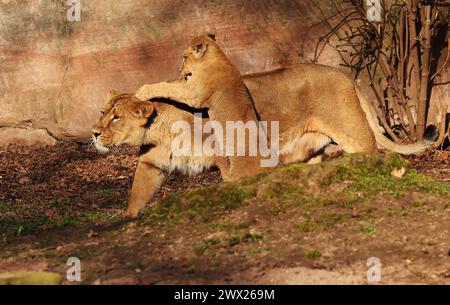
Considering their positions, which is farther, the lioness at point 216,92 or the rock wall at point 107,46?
the rock wall at point 107,46

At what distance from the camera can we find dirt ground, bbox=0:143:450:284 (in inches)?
208

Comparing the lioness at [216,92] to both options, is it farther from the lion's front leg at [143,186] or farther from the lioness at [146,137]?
the lion's front leg at [143,186]

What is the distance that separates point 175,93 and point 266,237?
2.33 m

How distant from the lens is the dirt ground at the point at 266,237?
529cm

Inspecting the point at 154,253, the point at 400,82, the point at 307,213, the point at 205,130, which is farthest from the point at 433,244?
the point at 400,82

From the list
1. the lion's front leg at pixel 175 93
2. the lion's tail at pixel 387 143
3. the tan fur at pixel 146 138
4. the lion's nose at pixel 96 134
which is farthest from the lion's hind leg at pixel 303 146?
the lion's nose at pixel 96 134

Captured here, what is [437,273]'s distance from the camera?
5.21m

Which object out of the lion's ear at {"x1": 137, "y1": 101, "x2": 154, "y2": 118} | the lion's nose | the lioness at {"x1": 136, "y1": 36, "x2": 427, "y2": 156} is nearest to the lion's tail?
the lioness at {"x1": 136, "y1": 36, "x2": 427, "y2": 156}

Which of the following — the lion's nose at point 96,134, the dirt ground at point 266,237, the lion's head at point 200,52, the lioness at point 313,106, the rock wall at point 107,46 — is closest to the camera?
the dirt ground at point 266,237

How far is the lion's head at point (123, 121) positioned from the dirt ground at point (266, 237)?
70 cm

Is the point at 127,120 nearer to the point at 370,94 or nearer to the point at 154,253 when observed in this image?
the point at 154,253

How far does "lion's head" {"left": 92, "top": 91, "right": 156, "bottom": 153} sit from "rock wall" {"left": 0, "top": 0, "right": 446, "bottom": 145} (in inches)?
123
